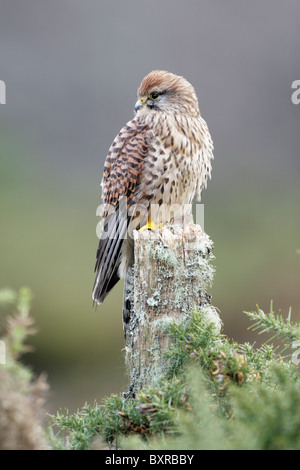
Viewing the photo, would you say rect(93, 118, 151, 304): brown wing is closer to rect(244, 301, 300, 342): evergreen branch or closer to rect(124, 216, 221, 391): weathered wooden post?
rect(124, 216, 221, 391): weathered wooden post

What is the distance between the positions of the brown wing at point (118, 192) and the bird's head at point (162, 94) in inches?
3.7

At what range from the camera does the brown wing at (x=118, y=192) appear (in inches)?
90.7

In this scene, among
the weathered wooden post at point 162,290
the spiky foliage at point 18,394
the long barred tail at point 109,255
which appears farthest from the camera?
the long barred tail at point 109,255

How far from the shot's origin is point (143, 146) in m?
2.43

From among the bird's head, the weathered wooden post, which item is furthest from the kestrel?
the weathered wooden post

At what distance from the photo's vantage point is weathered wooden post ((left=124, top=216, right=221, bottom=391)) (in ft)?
4.84

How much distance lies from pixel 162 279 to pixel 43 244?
11.5ft

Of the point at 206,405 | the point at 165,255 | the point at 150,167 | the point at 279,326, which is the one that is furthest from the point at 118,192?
the point at 206,405

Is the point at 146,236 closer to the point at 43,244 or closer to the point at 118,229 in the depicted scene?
the point at 118,229

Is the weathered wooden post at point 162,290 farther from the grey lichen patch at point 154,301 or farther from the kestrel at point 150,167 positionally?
the kestrel at point 150,167

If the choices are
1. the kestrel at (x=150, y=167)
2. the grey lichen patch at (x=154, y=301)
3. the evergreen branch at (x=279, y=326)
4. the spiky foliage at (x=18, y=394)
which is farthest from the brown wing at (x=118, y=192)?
the spiky foliage at (x=18, y=394)

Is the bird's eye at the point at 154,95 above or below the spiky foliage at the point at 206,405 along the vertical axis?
above

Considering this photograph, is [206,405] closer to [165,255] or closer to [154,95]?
[165,255]
